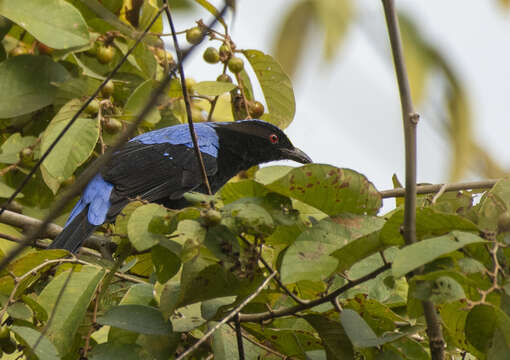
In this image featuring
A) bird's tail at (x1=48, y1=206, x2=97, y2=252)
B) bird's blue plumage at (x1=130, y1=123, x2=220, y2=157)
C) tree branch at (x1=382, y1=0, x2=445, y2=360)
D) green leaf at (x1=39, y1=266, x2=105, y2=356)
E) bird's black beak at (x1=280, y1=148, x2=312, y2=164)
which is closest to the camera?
tree branch at (x1=382, y1=0, x2=445, y2=360)

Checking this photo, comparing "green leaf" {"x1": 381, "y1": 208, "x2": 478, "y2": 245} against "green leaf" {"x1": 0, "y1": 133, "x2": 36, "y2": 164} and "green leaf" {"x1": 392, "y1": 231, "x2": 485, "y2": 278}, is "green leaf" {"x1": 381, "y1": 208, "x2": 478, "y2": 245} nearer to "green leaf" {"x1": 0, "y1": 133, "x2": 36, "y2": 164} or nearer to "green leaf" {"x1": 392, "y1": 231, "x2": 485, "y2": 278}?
"green leaf" {"x1": 392, "y1": 231, "x2": 485, "y2": 278}

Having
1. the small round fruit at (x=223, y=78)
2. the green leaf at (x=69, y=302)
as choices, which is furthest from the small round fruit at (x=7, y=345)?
the small round fruit at (x=223, y=78)

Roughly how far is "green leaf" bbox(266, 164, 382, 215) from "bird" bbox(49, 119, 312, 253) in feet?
5.80

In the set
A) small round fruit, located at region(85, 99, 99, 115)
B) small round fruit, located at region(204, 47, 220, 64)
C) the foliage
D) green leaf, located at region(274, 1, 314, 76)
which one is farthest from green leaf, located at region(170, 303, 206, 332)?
green leaf, located at region(274, 1, 314, 76)

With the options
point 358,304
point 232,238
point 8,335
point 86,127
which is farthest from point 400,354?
point 86,127

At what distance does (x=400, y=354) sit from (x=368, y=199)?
52cm

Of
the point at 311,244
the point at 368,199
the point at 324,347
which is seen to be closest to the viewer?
the point at 311,244

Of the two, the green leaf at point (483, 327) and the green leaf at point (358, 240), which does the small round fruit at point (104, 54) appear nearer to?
the green leaf at point (358, 240)

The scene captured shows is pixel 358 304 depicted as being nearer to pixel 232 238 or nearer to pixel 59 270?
pixel 232 238

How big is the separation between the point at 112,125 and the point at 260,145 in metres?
1.63

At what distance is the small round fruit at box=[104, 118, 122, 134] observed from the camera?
3.75 metres

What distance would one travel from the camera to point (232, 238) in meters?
2.05

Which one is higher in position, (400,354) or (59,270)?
(400,354)

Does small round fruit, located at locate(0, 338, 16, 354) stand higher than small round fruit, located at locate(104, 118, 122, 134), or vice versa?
small round fruit, located at locate(104, 118, 122, 134)
